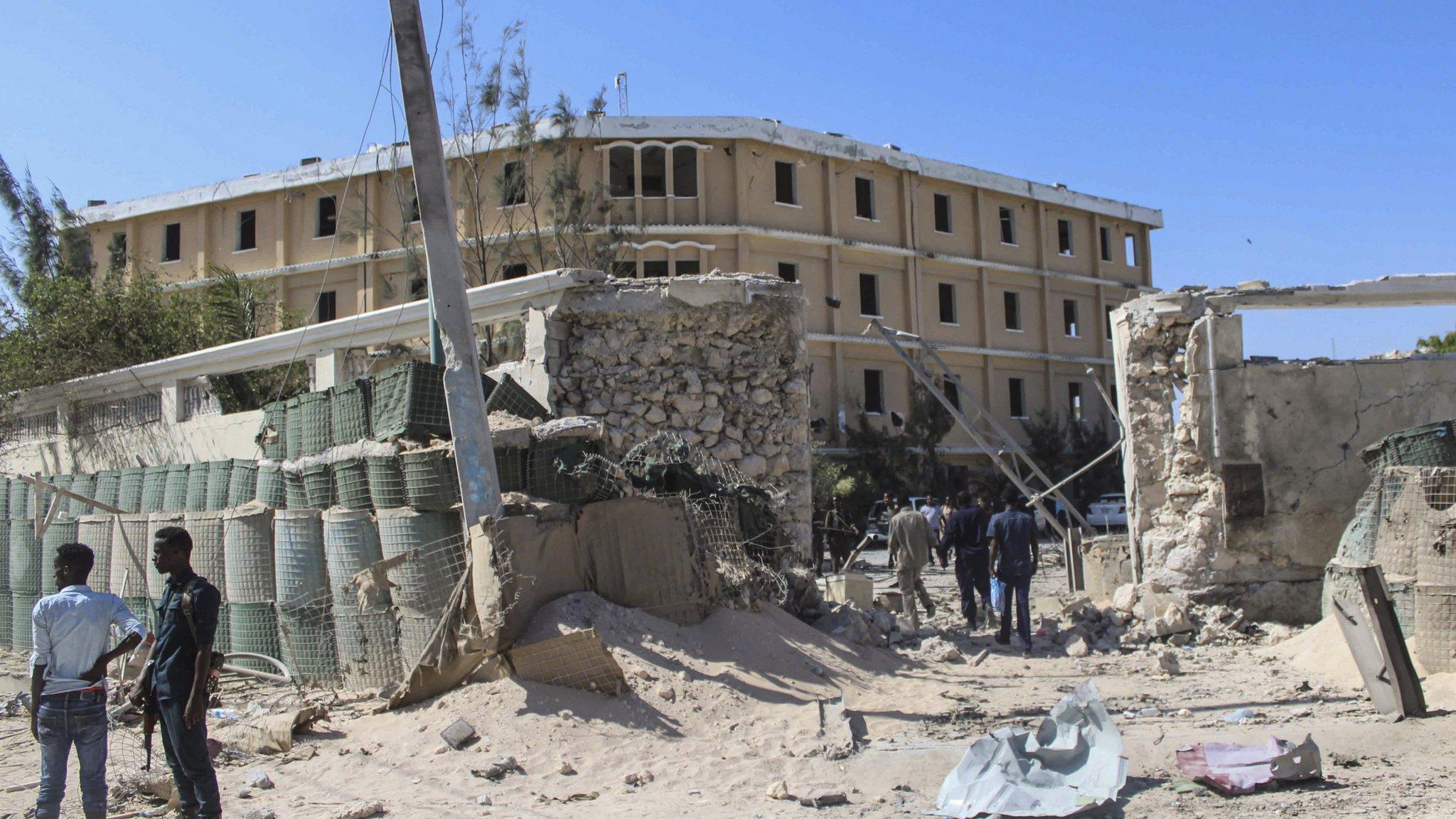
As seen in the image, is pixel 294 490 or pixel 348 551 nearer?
pixel 348 551

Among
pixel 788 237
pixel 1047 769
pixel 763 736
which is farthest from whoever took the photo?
pixel 788 237

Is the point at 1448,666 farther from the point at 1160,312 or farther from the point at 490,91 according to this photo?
the point at 490,91

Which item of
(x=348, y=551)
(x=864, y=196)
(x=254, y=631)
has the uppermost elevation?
(x=864, y=196)

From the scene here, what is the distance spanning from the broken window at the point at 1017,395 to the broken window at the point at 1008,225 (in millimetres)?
4582

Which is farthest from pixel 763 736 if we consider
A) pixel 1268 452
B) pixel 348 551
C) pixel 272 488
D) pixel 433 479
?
pixel 1268 452

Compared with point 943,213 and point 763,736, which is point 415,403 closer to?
point 763,736

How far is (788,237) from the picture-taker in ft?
102

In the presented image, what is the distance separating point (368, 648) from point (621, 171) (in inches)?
979

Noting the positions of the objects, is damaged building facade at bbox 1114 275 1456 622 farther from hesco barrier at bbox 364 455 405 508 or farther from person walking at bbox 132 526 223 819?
person walking at bbox 132 526 223 819

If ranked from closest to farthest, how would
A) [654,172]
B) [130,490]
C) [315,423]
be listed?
[315,423]
[130,490]
[654,172]

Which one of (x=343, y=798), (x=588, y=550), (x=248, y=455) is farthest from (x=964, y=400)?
(x=343, y=798)

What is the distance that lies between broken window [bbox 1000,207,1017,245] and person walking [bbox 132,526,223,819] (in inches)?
1330

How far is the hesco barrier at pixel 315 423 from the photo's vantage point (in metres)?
9.10

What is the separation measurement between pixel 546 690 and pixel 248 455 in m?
6.34
